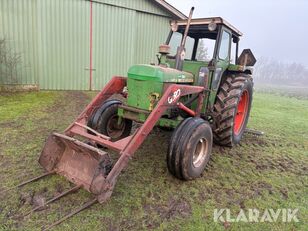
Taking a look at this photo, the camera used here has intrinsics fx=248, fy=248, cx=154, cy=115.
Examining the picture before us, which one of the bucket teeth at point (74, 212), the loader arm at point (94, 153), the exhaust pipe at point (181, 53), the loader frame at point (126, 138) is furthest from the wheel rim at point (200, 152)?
the bucket teeth at point (74, 212)

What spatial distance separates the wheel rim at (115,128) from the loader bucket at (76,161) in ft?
3.35

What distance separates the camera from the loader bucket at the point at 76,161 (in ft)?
8.60

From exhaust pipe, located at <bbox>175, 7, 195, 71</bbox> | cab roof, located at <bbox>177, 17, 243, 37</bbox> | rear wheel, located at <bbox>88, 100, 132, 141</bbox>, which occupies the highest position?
cab roof, located at <bbox>177, 17, 243, 37</bbox>

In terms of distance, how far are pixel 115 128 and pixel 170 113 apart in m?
1.04

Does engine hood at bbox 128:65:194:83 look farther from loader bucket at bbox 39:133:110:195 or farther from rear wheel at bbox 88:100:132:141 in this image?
loader bucket at bbox 39:133:110:195

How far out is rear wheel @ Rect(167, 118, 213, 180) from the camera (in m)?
3.09

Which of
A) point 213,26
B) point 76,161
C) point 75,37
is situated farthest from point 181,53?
point 75,37

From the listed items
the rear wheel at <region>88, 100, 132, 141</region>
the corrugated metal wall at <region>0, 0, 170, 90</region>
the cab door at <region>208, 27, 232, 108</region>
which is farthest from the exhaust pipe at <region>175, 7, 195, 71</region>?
the corrugated metal wall at <region>0, 0, 170, 90</region>

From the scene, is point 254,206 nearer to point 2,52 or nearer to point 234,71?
point 234,71

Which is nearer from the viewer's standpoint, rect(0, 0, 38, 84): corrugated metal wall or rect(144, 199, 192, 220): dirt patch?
rect(144, 199, 192, 220): dirt patch

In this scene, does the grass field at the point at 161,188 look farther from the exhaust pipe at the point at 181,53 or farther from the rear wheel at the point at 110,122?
the exhaust pipe at the point at 181,53

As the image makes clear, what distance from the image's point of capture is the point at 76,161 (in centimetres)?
305

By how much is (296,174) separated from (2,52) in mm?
8283

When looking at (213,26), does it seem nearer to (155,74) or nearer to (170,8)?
(155,74)
